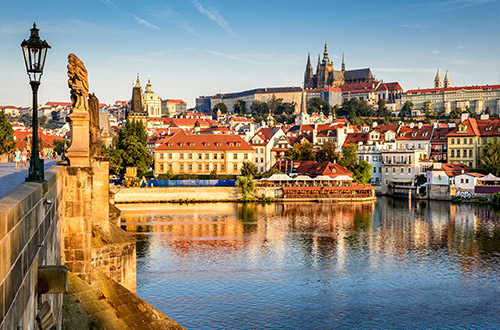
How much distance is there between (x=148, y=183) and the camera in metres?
71.6

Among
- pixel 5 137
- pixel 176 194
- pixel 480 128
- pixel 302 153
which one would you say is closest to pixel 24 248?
pixel 5 137

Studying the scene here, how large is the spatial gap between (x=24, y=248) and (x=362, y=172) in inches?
3118

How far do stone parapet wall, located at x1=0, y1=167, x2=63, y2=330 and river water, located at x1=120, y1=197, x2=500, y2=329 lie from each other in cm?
1465

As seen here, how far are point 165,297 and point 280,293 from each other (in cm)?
516

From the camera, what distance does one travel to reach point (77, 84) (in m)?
14.6

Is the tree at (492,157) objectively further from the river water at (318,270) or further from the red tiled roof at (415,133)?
the river water at (318,270)

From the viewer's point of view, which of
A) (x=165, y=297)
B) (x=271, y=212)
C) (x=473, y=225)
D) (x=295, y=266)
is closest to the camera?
(x=165, y=297)

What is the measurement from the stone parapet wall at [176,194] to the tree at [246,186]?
680mm

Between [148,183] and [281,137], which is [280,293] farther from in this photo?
[281,137]

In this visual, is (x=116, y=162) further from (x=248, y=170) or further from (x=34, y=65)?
(x=34, y=65)

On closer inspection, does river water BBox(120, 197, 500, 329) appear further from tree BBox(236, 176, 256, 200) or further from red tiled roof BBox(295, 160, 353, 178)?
red tiled roof BBox(295, 160, 353, 178)

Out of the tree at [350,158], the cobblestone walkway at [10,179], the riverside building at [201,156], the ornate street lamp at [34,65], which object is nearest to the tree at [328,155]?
the tree at [350,158]

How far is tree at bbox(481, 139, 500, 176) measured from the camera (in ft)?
257

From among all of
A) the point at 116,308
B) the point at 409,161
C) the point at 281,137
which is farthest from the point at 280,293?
the point at 281,137
